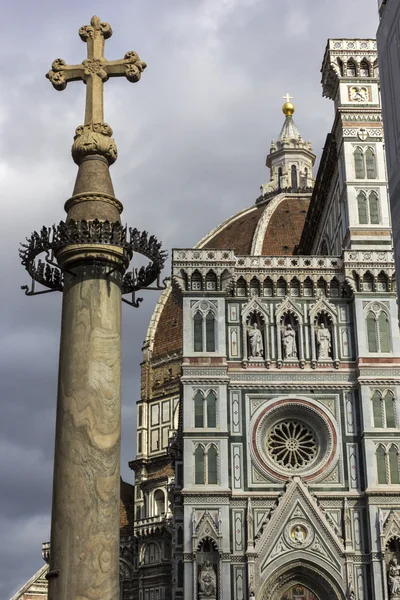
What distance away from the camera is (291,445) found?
3341cm

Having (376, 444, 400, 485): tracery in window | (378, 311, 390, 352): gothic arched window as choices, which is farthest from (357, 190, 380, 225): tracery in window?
(376, 444, 400, 485): tracery in window

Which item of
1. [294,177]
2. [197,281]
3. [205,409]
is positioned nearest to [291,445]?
[205,409]

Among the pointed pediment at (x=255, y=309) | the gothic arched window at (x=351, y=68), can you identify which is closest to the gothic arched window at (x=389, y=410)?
the pointed pediment at (x=255, y=309)

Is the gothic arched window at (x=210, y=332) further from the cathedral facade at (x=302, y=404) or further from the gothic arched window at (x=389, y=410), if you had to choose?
the gothic arched window at (x=389, y=410)

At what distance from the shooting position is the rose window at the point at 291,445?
108ft

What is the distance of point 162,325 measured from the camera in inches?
3009

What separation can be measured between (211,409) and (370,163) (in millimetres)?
10251

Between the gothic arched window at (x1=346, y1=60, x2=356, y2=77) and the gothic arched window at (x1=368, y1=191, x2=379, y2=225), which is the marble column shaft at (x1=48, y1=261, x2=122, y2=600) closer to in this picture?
the gothic arched window at (x1=368, y1=191, x2=379, y2=225)

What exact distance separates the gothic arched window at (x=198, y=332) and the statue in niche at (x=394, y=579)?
28.8ft

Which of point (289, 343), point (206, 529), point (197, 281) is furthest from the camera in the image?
point (197, 281)

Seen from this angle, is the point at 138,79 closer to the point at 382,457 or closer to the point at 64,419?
the point at 64,419

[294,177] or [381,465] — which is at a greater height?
[294,177]

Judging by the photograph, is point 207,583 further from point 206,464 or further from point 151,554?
Result: point 151,554

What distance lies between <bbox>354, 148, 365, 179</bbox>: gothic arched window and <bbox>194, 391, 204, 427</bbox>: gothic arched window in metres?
9.44
